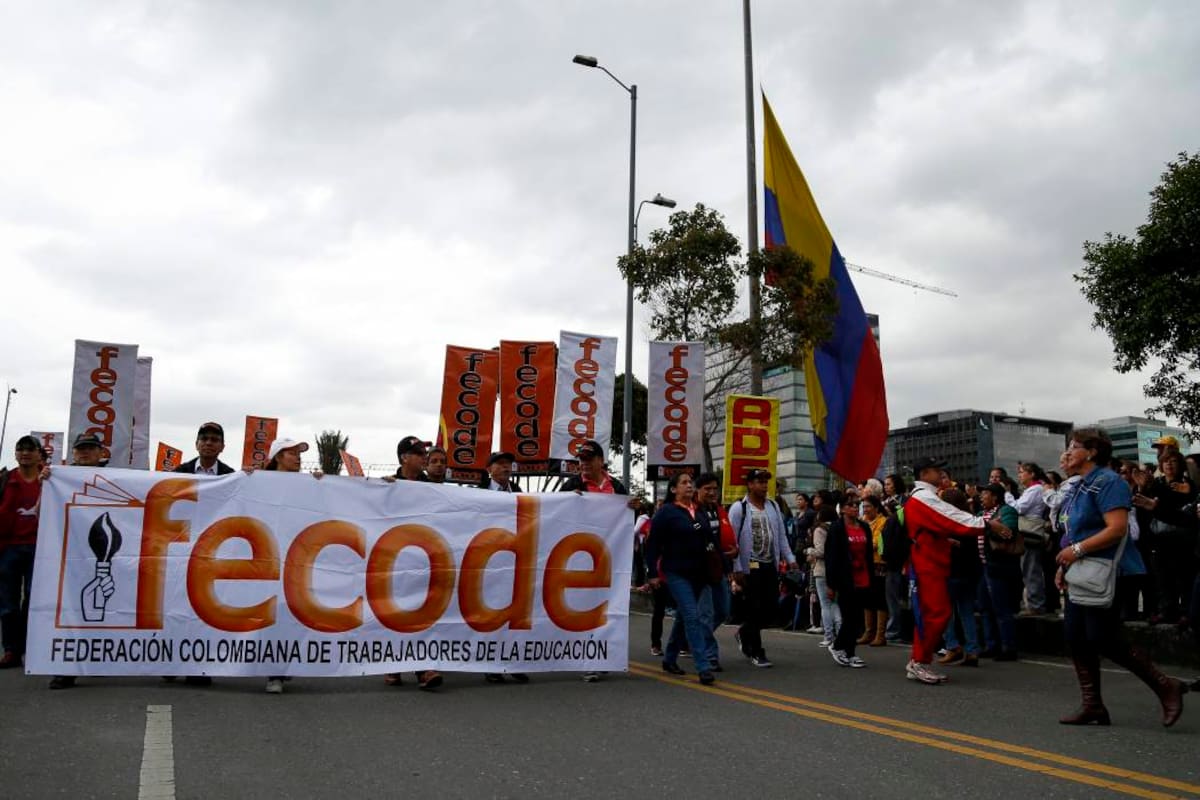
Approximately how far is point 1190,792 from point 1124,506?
2165 millimetres

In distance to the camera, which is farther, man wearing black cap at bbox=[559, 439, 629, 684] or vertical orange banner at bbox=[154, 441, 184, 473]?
vertical orange banner at bbox=[154, 441, 184, 473]

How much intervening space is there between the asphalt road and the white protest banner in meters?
0.30

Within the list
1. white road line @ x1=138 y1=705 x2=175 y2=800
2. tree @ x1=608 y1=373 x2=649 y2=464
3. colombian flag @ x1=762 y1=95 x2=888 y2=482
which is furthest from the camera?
tree @ x1=608 y1=373 x2=649 y2=464

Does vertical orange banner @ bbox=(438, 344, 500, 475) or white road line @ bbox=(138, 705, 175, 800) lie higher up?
vertical orange banner @ bbox=(438, 344, 500, 475)

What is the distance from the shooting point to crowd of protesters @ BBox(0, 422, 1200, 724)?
6676 millimetres

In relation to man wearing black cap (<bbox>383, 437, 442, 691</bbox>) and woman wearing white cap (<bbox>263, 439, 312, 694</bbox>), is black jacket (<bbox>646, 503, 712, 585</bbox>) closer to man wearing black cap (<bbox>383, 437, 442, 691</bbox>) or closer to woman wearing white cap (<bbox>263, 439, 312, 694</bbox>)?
man wearing black cap (<bbox>383, 437, 442, 691</bbox>)

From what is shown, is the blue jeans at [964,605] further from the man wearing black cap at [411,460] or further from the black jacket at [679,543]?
the man wearing black cap at [411,460]

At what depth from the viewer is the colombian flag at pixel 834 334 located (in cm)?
1905

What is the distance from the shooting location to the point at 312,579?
8219 mm

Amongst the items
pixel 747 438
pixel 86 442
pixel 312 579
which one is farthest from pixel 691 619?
pixel 747 438

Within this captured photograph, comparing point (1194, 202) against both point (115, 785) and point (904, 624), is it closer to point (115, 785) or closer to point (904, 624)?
point (904, 624)

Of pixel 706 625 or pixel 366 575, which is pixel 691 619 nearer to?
pixel 706 625

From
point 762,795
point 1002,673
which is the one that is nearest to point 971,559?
point 1002,673

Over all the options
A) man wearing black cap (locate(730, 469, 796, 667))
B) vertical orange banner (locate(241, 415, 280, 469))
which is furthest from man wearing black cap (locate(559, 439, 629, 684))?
vertical orange banner (locate(241, 415, 280, 469))
